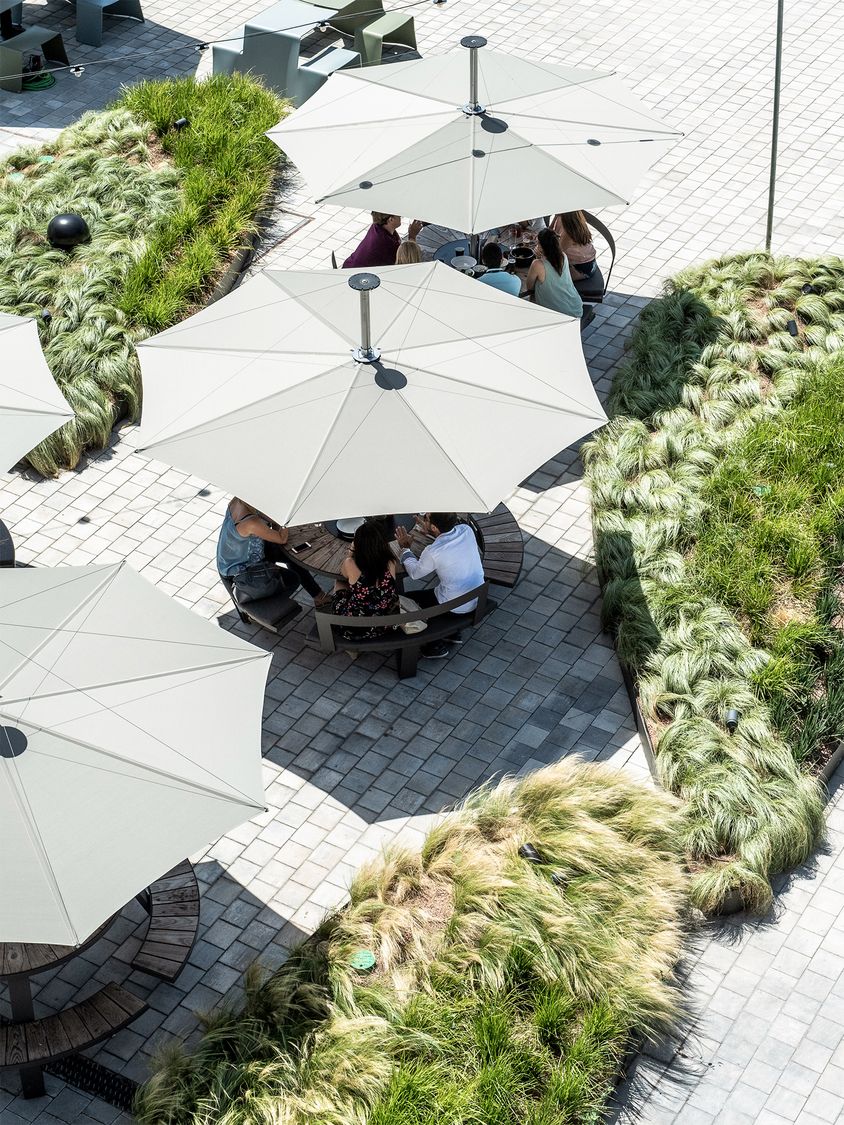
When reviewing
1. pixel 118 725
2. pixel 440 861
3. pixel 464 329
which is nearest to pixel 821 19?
pixel 464 329

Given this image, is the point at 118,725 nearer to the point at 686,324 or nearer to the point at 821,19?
the point at 686,324

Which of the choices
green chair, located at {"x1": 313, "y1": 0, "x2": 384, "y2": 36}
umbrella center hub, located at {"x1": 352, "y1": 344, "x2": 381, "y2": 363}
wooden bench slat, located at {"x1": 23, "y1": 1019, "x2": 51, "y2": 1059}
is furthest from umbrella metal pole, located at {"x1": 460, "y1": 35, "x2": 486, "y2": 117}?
wooden bench slat, located at {"x1": 23, "y1": 1019, "x2": 51, "y2": 1059}

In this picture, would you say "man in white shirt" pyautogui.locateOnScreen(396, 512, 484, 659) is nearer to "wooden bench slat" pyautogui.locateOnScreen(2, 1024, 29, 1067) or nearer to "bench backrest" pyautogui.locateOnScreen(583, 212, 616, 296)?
"wooden bench slat" pyautogui.locateOnScreen(2, 1024, 29, 1067)

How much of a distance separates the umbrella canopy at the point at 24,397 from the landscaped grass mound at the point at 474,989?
11.1 ft

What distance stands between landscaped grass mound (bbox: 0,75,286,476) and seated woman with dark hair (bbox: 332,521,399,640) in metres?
3.26

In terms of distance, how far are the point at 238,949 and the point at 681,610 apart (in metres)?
3.87

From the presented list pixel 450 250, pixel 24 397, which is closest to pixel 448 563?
pixel 24 397

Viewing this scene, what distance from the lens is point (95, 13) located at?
17219 millimetres

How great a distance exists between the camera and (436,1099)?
23.1 feet

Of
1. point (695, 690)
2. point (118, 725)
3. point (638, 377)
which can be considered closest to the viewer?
point (118, 725)

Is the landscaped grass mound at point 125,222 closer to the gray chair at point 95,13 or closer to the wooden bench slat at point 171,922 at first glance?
the gray chair at point 95,13

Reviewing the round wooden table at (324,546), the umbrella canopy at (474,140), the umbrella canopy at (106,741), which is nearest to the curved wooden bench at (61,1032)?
the umbrella canopy at (106,741)

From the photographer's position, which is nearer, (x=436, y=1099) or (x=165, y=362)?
(x=436, y=1099)

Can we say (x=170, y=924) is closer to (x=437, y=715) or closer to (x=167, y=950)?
(x=167, y=950)
